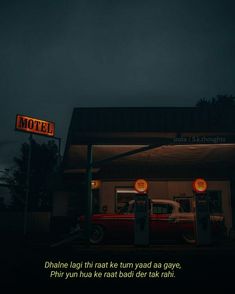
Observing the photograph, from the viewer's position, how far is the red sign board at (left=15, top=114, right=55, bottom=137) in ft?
73.7

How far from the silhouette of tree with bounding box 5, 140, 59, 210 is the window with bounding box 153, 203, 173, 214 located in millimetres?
28431

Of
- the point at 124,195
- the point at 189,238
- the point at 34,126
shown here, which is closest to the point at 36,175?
the point at 34,126

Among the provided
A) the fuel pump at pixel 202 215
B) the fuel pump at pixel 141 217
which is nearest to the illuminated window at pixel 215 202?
the fuel pump at pixel 202 215

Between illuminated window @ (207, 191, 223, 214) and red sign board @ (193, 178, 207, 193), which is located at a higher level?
red sign board @ (193, 178, 207, 193)

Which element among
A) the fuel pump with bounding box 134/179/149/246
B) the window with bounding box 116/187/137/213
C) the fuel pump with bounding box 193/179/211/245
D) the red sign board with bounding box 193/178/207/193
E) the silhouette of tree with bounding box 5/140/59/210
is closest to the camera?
the fuel pump with bounding box 193/179/211/245

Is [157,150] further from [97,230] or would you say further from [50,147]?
[50,147]

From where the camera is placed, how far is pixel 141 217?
10.6 metres

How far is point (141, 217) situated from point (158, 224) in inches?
53.7

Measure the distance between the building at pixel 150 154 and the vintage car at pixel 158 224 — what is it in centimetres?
225

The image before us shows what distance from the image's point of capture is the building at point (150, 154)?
1023 centimetres

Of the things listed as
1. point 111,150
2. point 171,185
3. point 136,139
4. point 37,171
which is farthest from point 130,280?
point 37,171

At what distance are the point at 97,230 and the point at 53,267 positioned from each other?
5.47m

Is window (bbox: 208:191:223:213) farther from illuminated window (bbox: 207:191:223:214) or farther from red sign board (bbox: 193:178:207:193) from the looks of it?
red sign board (bbox: 193:178:207:193)

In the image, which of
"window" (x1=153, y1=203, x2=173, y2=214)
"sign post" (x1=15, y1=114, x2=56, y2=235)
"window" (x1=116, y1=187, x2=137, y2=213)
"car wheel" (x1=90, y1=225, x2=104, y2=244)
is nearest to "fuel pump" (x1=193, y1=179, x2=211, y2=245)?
"window" (x1=153, y1=203, x2=173, y2=214)
